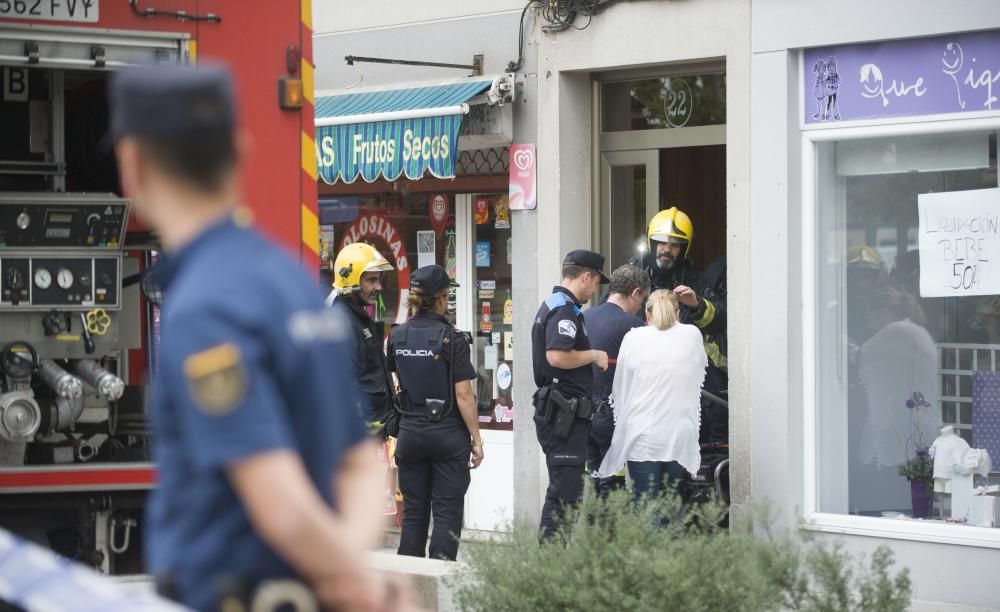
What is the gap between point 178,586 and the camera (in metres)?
2.47

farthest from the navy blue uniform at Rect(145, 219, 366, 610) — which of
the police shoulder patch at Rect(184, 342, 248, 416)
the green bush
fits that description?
the green bush

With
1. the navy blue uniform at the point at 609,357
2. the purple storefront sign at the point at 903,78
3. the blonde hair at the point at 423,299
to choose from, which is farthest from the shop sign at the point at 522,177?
the purple storefront sign at the point at 903,78

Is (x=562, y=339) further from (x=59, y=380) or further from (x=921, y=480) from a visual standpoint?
(x=59, y=380)

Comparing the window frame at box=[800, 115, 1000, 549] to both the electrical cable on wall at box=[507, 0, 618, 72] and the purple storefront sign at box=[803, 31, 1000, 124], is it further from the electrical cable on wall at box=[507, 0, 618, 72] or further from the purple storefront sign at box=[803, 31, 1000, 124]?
the electrical cable on wall at box=[507, 0, 618, 72]

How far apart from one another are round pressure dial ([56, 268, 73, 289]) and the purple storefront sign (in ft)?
16.2

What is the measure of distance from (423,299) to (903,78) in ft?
9.82

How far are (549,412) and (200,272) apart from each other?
643cm

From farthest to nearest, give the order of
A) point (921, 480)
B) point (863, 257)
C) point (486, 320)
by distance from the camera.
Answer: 1. point (486, 320)
2. point (863, 257)
3. point (921, 480)

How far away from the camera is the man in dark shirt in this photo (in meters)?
9.28

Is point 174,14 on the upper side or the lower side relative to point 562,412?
upper

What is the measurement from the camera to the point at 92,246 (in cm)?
577

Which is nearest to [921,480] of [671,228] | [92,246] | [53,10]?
[671,228]

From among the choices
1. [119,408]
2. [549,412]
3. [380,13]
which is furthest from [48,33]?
[380,13]

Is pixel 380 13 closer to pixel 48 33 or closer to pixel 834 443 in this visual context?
pixel 834 443
